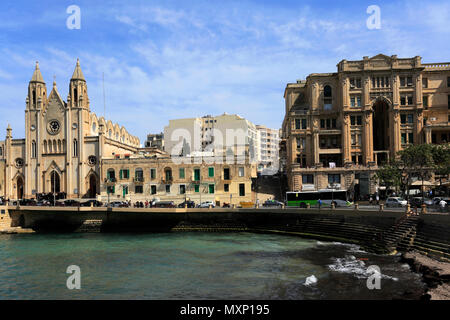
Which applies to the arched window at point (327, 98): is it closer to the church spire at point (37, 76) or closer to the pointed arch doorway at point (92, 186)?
the pointed arch doorway at point (92, 186)

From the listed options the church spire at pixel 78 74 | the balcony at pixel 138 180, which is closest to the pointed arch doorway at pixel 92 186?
the balcony at pixel 138 180

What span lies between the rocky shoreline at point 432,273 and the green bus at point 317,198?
82.5 feet

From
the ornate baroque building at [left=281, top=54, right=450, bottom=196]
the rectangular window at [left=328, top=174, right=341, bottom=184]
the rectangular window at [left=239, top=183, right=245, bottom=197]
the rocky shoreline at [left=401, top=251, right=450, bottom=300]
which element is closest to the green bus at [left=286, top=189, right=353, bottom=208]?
the rectangular window at [left=239, top=183, right=245, bottom=197]

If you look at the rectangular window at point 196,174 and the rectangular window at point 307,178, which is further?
the rectangular window at point 307,178

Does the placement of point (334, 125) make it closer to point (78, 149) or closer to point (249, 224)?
point (249, 224)

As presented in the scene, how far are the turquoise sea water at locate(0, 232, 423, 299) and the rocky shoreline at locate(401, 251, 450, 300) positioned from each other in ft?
2.31

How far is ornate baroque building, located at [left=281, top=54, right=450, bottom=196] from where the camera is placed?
259 feet

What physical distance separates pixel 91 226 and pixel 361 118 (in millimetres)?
52964

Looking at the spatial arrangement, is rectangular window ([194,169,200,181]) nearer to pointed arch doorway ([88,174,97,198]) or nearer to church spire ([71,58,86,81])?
pointed arch doorway ([88,174,97,198])

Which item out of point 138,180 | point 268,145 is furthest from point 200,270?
point 268,145

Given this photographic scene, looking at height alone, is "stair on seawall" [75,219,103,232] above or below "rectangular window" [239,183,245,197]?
below

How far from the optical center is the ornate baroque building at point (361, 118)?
259 feet

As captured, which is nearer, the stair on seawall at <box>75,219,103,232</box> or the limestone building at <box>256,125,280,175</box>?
the stair on seawall at <box>75,219,103,232</box>

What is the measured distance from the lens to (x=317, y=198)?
61906 mm
